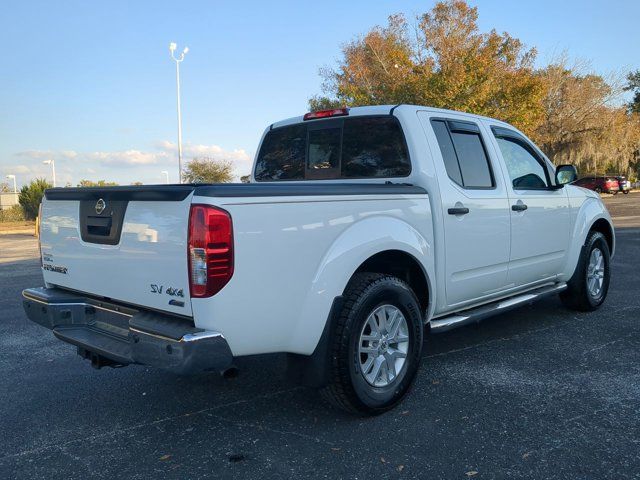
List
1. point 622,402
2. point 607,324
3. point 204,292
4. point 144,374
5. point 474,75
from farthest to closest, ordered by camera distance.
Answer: point 474,75 → point 607,324 → point 144,374 → point 622,402 → point 204,292

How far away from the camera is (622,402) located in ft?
12.1

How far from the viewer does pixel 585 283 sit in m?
5.97

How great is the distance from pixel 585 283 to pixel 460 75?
19695mm

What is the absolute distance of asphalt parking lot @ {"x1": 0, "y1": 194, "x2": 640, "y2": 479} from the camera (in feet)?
9.68

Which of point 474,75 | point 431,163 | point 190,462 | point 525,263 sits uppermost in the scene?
point 474,75

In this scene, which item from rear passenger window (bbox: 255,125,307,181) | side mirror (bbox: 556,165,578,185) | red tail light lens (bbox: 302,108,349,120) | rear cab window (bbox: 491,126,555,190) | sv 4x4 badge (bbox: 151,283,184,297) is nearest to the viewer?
sv 4x4 badge (bbox: 151,283,184,297)

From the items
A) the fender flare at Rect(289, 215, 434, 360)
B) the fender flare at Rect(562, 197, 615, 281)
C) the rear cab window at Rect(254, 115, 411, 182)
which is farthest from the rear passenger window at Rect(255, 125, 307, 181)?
the fender flare at Rect(562, 197, 615, 281)

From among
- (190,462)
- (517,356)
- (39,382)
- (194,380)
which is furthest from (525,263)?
(39,382)

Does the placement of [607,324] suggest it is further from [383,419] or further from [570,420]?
[383,419]

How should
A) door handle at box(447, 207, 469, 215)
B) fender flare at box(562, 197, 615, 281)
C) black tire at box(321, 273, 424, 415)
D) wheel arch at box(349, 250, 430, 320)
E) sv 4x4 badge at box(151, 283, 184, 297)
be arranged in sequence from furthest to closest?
1. fender flare at box(562, 197, 615, 281)
2. door handle at box(447, 207, 469, 215)
3. wheel arch at box(349, 250, 430, 320)
4. black tire at box(321, 273, 424, 415)
5. sv 4x4 badge at box(151, 283, 184, 297)

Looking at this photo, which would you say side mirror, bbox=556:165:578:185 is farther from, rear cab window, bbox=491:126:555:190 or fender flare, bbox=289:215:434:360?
fender flare, bbox=289:215:434:360

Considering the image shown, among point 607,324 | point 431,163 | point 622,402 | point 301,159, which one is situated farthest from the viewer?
point 607,324

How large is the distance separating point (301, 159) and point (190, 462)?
2.69 metres

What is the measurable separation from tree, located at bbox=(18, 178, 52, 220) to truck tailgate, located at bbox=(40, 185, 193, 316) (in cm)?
3029
